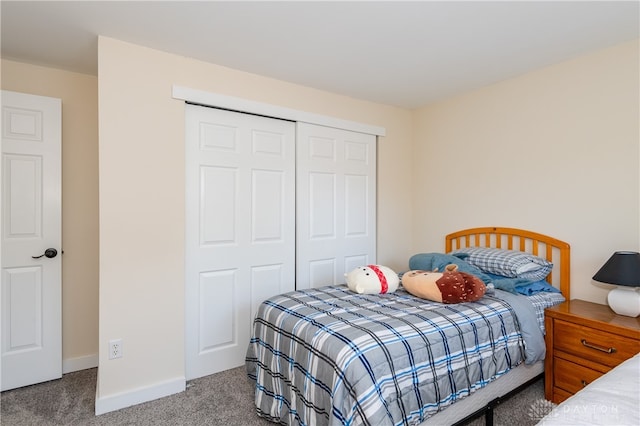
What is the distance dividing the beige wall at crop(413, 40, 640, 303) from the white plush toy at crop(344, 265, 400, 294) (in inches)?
51.2

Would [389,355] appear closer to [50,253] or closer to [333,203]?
[333,203]

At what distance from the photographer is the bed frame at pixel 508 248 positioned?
5.81ft

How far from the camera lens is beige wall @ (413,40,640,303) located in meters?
2.25

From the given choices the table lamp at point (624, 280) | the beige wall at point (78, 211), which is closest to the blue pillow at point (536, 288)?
the table lamp at point (624, 280)

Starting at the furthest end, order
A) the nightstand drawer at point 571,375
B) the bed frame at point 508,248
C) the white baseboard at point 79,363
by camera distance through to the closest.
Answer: the white baseboard at point 79,363 → the nightstand drawer at point 571,375 → the bed frame at point 508,248

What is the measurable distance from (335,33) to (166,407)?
265 cm

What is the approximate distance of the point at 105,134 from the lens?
7.13 feet

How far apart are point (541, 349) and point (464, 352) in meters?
0.74

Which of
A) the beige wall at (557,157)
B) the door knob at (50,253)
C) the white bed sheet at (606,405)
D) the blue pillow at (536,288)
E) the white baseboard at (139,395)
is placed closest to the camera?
the white bed sheet at (606,405)

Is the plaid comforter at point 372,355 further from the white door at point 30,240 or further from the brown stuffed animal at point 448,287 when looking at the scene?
the white door at point 30,240

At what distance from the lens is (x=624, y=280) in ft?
6.46

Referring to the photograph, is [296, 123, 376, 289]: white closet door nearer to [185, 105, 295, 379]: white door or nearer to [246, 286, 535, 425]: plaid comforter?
[185, 105, 295, 379]: white door

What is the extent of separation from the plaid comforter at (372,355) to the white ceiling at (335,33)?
5.61 ft

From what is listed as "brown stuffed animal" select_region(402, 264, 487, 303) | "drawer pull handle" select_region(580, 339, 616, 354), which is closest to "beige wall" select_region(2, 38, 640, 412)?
"drawer pull handle" select_region(580, 339, 616, 354)
